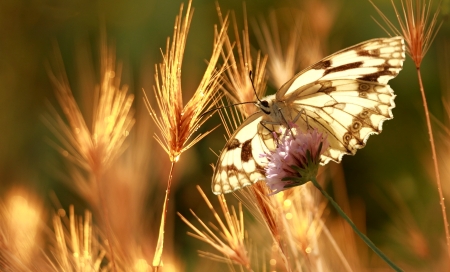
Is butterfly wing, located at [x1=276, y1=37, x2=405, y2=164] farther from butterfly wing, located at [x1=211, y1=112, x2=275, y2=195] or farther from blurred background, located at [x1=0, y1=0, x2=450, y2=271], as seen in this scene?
blurred background, located at [x1=0, y1=0, x2=450, y2=271]

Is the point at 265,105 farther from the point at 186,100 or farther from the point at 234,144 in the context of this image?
the point at 186,100

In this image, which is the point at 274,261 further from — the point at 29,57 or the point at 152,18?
the point at 29,57

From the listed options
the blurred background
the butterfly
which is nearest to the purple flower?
the butterfly

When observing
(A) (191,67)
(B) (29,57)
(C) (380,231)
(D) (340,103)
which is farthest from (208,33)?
(D) (340,103)

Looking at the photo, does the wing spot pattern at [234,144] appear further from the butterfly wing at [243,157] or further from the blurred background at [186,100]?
the blurred background at [186,100]

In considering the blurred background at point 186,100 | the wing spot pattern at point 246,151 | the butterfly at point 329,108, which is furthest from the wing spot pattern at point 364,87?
the blurred background at point 186,100

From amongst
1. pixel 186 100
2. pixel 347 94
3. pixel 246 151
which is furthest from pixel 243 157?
pixel 186 100

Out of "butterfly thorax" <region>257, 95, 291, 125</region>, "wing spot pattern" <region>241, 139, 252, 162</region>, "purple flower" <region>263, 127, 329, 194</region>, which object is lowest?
"purple flower" <region>263, 127, 329, 194</region>
